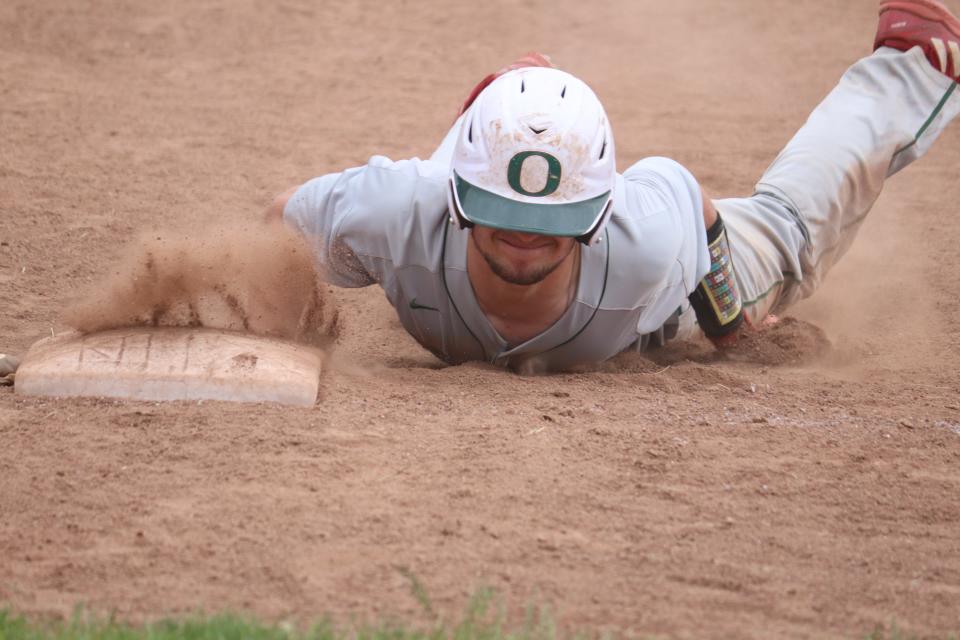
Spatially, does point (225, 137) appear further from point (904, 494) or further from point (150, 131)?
point (904, 494)

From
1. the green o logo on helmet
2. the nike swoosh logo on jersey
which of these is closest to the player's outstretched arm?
the nike swoosh logo on jersey

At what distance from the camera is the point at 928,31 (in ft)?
17.0

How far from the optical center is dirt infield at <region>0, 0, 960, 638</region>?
2676mm

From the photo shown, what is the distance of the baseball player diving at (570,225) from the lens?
3.69 m

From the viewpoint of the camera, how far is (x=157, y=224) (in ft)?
18.5

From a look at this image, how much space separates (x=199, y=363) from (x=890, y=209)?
13.7 feet

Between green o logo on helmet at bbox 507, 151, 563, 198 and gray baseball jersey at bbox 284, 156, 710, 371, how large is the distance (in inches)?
13.7

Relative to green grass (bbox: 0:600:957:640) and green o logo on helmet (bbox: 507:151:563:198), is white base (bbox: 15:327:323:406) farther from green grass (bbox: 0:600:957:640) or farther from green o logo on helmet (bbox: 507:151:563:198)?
green grass (bbox: 0:600:957:640)

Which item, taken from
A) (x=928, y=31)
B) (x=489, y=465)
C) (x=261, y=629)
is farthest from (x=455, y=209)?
(x=928, y=31)

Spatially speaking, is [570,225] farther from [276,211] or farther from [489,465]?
[276,211]

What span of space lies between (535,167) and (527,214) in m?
0.13

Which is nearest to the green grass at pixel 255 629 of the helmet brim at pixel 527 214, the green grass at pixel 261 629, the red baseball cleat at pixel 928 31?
the green grass at pixel 261 629

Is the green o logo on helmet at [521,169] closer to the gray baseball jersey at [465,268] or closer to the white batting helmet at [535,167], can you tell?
the white batting helmet at [535,167]

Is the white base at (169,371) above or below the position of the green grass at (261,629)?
below
